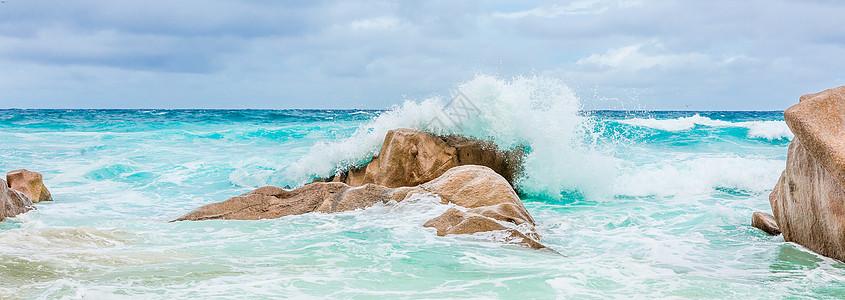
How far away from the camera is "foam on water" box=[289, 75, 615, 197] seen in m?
8.70

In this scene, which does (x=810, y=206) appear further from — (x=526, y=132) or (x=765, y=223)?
(x=526, y=132)

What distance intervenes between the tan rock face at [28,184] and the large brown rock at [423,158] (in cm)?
412

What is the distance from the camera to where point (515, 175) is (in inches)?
349

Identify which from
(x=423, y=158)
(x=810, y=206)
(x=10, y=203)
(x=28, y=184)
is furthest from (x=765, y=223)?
(x=28, y=184)

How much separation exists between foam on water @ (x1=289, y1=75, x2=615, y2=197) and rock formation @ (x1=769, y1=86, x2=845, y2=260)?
340 cm

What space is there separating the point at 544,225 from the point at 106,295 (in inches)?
165

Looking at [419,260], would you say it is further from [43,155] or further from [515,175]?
[43,155]

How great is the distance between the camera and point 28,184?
26.6 feet

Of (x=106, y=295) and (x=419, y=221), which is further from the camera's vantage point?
(x=419, y=221)

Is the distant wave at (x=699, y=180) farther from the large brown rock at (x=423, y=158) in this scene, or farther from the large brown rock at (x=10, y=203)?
the large brown rock at (x=10, y=203)

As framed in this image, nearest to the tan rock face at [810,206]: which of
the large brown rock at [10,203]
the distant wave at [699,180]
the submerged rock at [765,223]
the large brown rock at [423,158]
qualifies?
the submerged rock at [765,223]

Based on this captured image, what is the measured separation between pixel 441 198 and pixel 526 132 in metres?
2.99

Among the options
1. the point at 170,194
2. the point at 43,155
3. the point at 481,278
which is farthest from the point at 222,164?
the point at 481,278

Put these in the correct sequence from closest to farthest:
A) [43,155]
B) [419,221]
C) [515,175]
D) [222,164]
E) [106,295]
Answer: [106,295], [419,221], [515,175], [222,164], [43,155]
